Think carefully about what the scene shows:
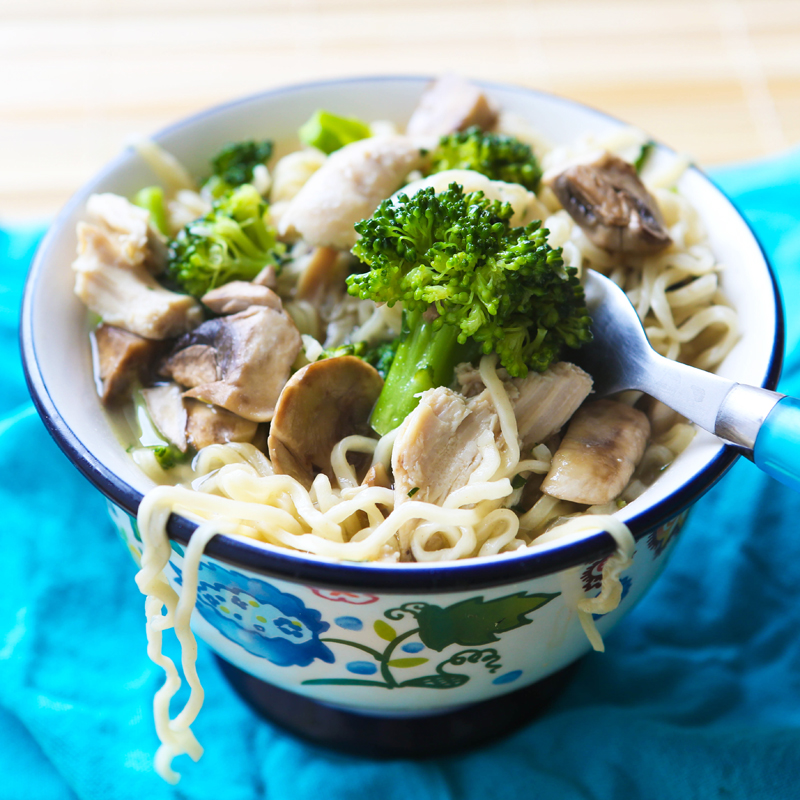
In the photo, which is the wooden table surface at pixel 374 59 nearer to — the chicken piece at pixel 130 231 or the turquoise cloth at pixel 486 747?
the chicken piece at pixel 130 231

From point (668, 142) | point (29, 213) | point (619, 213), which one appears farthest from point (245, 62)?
point (619, 213)

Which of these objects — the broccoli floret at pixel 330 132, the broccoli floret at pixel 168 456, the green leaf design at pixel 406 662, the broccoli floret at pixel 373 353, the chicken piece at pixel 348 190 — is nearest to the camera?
the green leaf design at pixel 406 662

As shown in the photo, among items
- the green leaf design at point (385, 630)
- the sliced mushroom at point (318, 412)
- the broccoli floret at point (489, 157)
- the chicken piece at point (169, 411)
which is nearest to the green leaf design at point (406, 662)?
the green leaf design at point (385, 630)

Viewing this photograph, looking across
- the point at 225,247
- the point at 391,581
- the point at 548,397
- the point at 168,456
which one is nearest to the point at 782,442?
the point at 548,397

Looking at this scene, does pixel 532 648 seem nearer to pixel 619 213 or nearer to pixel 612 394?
pixel 612 394

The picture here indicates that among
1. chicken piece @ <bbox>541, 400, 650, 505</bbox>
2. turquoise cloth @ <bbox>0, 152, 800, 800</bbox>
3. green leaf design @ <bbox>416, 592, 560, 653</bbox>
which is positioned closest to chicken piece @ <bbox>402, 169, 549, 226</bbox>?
chicken piece @ <bbox>541, 400, 650, 505</bbox>
